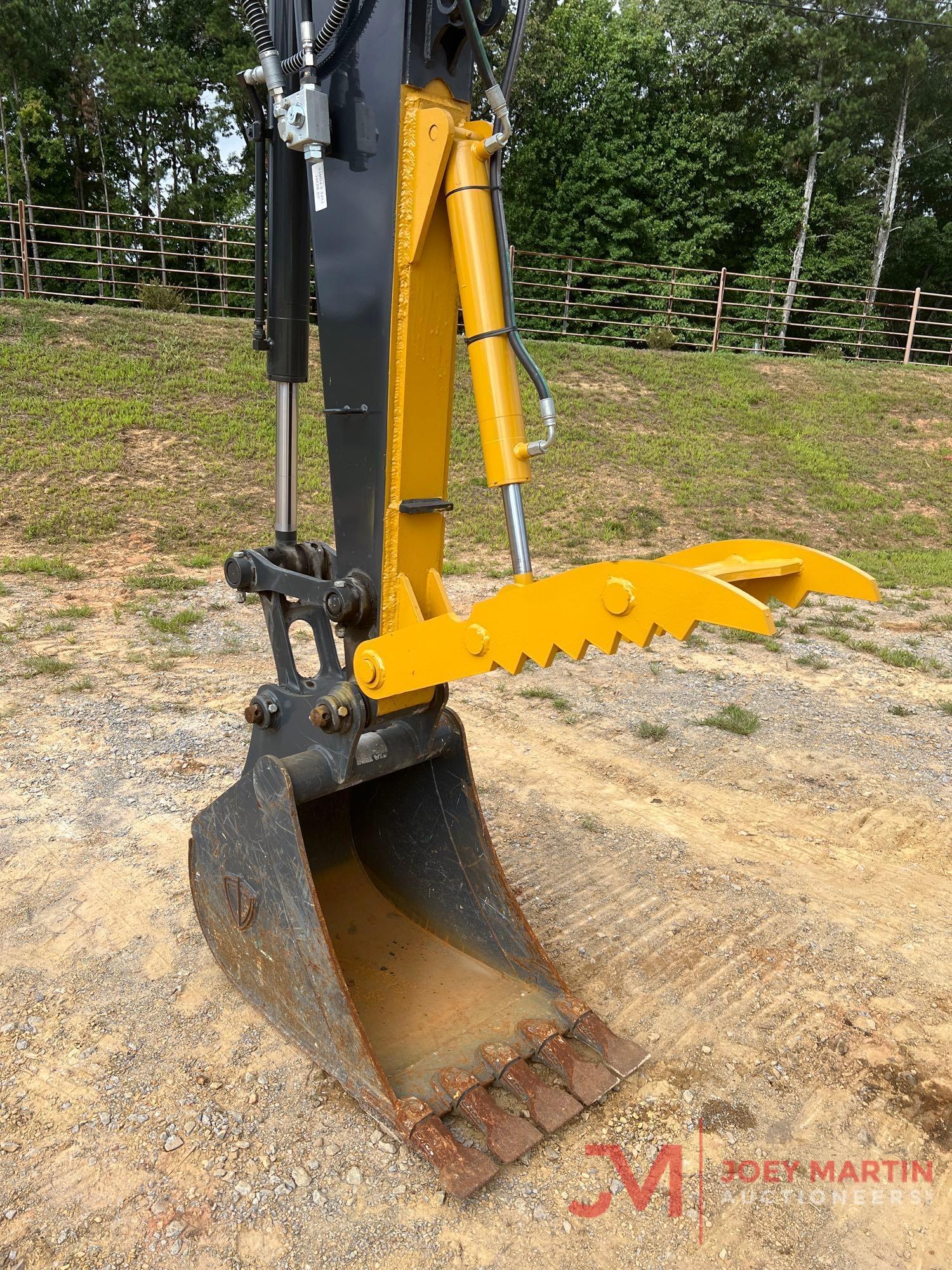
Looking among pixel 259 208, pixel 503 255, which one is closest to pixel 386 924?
pixel 503 255

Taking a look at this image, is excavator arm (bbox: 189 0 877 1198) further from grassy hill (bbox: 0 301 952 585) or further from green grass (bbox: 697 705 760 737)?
grassy hill (bbox: 0 301 952 585)

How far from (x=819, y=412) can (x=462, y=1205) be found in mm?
14894

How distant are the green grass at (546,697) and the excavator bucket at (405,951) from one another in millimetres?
2742

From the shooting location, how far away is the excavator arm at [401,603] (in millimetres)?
2293

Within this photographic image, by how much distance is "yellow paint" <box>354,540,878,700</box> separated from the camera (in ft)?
5.96

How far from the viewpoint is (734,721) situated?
5695 millimetres

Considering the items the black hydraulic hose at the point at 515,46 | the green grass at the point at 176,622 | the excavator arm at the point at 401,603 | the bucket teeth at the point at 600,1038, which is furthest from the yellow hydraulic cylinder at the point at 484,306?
the green grass at the point at 176,622

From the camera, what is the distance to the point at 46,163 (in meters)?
23.6

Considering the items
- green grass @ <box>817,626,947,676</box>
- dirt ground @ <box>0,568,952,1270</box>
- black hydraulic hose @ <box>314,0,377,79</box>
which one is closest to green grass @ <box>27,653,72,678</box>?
dirt ground @ <box>0,568,952,1270</box>

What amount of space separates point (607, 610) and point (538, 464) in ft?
34.8

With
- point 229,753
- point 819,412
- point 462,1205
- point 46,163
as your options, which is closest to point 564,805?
point 229,753

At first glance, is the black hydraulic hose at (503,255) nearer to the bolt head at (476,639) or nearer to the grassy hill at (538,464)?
the bolt head at (476,639)

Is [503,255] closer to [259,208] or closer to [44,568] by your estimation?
[259,208]

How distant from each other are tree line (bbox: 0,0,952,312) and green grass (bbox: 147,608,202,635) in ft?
68.2
